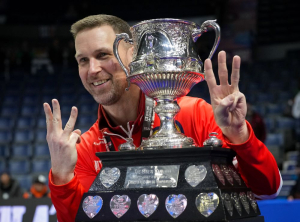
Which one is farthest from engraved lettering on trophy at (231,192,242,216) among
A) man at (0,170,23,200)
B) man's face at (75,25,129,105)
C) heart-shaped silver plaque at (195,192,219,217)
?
man at (0,170,23,200)

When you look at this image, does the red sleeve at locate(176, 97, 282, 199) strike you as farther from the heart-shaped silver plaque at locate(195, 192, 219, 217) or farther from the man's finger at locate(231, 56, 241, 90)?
the heart-shaped silver plaque at locate(195, 192, 219, 217)

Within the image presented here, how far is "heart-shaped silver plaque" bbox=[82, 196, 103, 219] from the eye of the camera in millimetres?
1300

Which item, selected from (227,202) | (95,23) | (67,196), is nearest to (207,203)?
(227,202)

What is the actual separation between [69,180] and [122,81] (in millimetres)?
501

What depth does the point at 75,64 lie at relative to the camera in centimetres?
1040

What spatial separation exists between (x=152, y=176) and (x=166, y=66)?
1.16 ft

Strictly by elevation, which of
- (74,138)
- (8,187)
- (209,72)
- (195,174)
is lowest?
(8,187)

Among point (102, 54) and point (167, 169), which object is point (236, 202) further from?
point (102, 54)

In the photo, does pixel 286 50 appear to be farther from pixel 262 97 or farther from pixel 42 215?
pixel 42 215

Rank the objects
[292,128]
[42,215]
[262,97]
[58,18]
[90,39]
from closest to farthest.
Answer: [90,39] < [42,215] < [292,128] < [262,97] < [58,18]

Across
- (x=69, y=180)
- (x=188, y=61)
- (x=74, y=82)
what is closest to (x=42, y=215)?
(x=69, y=180)

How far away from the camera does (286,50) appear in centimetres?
970

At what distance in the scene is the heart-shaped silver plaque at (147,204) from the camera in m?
1.23

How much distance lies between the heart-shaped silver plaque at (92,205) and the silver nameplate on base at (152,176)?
98 mm
